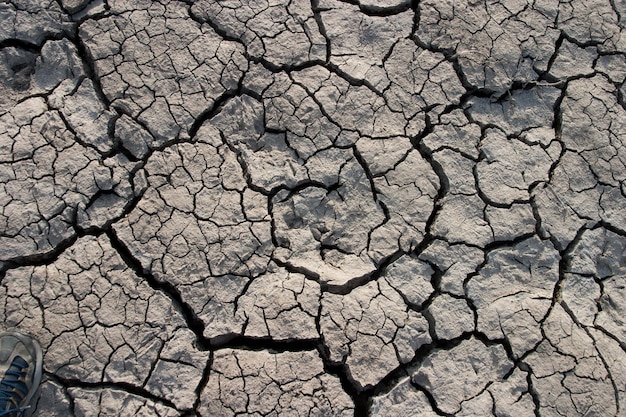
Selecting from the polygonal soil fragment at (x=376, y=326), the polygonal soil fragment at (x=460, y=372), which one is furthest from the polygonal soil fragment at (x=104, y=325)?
the polygonal soil fragment at (x=460, y=372)

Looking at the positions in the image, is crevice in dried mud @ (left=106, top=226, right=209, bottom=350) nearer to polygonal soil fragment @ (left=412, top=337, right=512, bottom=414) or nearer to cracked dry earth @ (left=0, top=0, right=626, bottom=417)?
cracked dry earth @ (left=0, top=0, right=626, bottom=417)

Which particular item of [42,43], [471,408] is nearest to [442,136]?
[471,408]

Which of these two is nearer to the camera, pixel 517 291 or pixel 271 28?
pixel 517 291

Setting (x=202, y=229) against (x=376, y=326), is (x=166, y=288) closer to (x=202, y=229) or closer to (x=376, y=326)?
(x=202, y=229)

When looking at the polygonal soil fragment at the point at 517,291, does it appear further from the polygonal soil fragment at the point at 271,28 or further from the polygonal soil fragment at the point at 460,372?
the polygonal soil fragment at the point at 271,28

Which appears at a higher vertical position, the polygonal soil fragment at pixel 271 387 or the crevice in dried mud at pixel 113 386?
the polygonal soil fragment at pixel 271 387

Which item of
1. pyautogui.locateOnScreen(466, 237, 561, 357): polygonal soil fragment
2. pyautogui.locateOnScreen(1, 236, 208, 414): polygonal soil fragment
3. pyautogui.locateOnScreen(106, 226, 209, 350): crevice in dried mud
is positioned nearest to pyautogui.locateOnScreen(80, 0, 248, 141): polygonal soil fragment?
pyautogui.locateOnScreen(106, 226, 209, 350): crevice in dried mud

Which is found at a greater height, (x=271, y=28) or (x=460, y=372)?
(x=271, y=28)

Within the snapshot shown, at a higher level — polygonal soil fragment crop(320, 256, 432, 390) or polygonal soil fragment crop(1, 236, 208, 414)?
polygonal soil fragment crop(320, 256, 432, 390)

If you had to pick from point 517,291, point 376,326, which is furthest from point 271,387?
point 517,291
